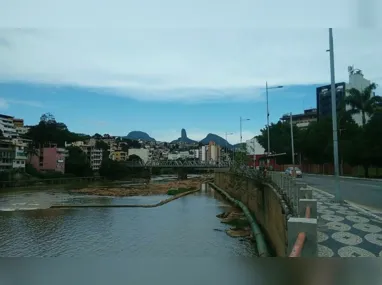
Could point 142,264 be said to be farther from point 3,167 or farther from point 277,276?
point 3,167

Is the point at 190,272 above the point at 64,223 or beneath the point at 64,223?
above

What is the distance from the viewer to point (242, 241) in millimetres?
12828

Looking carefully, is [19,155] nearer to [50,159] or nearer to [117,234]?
[50,159]

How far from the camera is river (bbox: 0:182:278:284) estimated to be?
8.97ft

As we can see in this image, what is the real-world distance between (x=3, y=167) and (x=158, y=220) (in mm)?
39219

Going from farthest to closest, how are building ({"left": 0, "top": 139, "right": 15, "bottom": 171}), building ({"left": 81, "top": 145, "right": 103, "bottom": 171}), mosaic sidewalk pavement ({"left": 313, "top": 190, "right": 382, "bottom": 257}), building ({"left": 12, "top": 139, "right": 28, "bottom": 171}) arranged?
building ({"left": 81, "top": 145, "right": 103, "bottom": 171}), building ({"left": 12, "top": 139, "right": 28, "bottom": 171}), building ({"left": 0, "top": 139, "right": 15, "bottom": 171}), mosaic sidewalk pavement ({"left": 313, "top": 190, "right": 382, "bottom": 257})

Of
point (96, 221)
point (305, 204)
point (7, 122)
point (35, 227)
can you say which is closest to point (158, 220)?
point (96, 221)

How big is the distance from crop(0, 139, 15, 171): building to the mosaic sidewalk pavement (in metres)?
49.2

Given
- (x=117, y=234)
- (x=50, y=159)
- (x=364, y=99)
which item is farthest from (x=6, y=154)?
(x=364, y=99)

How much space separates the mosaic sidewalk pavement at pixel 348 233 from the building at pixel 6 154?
49209 millimetres

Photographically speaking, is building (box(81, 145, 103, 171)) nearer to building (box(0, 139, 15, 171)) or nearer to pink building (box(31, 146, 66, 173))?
pink building (box(31, 146, 66, 173))

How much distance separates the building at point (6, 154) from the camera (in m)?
49.4

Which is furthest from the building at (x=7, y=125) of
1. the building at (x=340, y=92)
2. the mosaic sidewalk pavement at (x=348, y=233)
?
the mosaic sidewalk pavement at (x=348, y=233)

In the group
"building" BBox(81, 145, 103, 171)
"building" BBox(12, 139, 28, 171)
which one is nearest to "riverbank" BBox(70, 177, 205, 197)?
"building" BBox(12, 139, 28, 171)
